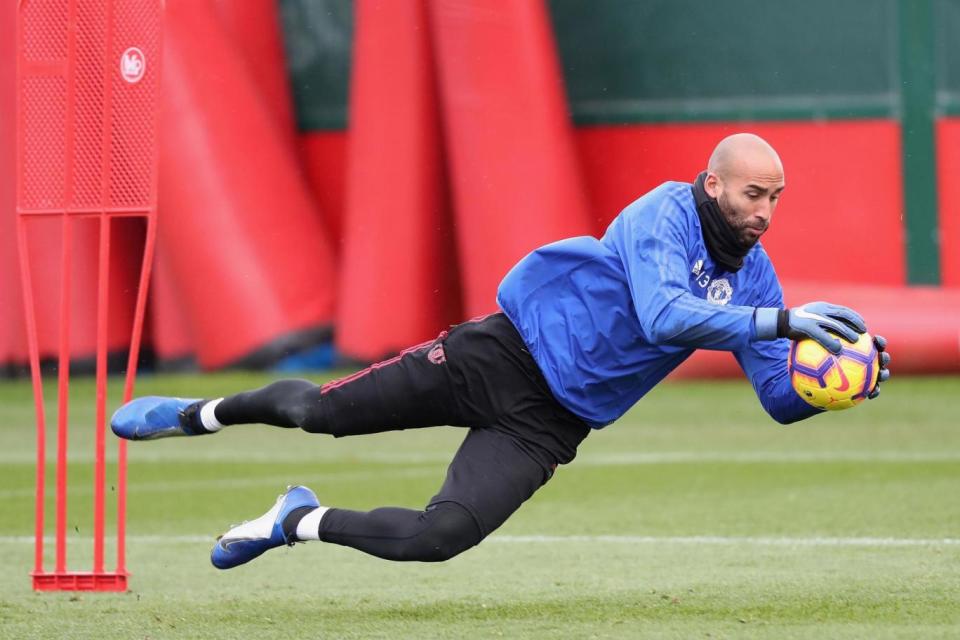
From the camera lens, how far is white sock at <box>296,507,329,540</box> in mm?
7055

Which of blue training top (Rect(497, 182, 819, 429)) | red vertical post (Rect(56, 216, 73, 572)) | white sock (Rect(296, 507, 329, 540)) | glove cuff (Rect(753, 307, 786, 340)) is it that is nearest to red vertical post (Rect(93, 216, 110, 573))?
red vertical post (Rect(56, 216, 73, 572))

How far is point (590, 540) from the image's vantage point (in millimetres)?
9953

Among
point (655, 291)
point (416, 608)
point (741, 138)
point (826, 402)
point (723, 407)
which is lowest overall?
point (723, 407)

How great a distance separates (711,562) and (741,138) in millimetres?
2785

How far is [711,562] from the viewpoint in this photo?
8.88 meters

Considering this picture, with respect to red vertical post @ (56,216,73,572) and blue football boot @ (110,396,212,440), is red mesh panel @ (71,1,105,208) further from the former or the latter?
blue football boot @ (110,396,212,440)

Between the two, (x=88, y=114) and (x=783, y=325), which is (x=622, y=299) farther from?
(x=88, y=114)

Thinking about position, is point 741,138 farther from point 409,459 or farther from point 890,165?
point 890,165

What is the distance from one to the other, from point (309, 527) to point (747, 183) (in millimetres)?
2245

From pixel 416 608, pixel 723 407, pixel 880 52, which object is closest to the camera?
pixel 416 608

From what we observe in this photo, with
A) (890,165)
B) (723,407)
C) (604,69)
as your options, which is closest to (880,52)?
(890,165)

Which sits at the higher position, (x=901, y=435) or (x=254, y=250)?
(x=254, y=250)

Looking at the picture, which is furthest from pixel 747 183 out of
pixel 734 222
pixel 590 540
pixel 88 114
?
pixel 590 540

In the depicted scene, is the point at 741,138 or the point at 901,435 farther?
the point at 901,435
